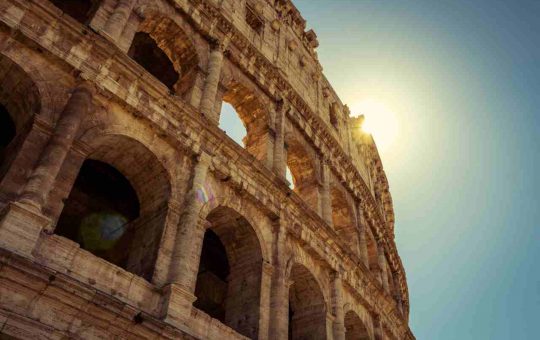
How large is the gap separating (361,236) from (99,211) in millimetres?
8756

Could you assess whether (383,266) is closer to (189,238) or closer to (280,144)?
(280,144)

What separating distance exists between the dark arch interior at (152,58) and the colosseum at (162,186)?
4 cm

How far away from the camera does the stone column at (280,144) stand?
12.4m

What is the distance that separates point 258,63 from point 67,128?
7287mm

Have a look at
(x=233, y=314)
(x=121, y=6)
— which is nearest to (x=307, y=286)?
(x=233, y=314)

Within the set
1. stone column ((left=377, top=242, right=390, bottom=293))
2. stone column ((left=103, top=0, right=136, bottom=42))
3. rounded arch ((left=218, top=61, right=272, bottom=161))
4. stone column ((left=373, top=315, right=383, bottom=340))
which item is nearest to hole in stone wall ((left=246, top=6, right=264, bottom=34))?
rounded arch ((left=218, top=61, right=272, bottom=161))

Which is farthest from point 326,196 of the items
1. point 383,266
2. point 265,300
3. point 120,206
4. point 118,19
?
point 118,19

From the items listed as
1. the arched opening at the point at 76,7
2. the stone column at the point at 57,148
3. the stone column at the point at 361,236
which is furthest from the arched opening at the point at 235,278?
the arched opening at the point at 76,7

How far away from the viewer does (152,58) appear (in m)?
14.2

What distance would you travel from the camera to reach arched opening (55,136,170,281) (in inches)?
339

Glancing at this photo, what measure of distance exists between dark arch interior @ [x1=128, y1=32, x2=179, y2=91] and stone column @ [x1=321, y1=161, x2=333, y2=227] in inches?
206

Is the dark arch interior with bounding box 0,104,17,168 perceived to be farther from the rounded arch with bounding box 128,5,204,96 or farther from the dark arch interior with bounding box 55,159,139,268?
the rounded arch with bounding box 128,5,204,96

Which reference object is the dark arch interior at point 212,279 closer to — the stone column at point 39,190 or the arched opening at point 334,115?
the stone column at point 39,190

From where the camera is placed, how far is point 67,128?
24.7 feet
